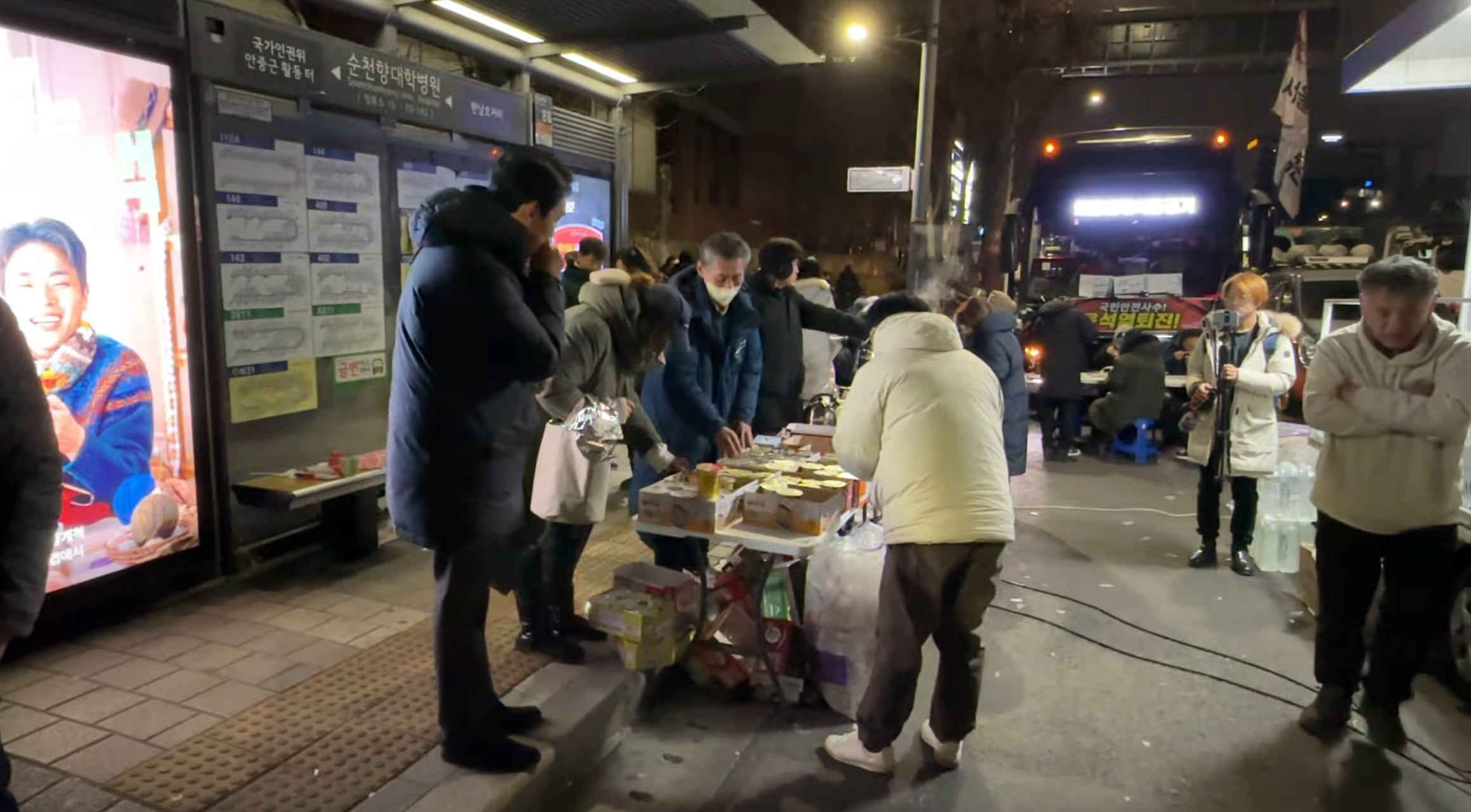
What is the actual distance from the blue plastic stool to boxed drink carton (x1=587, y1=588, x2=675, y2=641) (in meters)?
7.15

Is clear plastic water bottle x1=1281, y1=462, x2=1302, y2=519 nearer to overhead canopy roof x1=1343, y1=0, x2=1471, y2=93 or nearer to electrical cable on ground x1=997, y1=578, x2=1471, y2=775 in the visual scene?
electrical cable on ground x1=997, y1=578, x2=1471, y2=775

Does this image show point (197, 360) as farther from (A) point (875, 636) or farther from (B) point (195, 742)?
(A) point (875, 636)

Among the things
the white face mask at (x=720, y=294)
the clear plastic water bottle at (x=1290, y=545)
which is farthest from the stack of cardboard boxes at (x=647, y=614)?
the clear plastic water bottle at (x=1290, y=545)

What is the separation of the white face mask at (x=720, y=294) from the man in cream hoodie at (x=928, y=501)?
1201 mm

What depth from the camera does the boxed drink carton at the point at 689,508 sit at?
3.73 m

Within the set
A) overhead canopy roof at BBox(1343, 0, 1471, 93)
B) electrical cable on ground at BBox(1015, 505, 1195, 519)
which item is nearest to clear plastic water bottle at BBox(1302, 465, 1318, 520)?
electrical cable on ground at BBox(1015, 505, 1195, 519)

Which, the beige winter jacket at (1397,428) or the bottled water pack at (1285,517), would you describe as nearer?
the beige winter jacket at (1397,428)

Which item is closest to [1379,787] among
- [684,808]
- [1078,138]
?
[684,808]

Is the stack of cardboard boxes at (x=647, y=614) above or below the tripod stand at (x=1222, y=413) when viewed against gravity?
below

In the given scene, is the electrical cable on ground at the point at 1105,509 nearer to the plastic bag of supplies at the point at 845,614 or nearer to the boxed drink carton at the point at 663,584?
the plastic bag of supplies at the point at 845,614

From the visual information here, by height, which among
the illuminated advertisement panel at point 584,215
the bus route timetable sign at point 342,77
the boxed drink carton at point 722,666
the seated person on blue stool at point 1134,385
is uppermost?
the bus route timetable sign at point 342,77

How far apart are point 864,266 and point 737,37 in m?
21.2

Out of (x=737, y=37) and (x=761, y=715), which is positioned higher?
(x=737, y=37)

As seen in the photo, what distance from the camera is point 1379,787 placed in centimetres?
359
